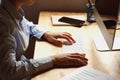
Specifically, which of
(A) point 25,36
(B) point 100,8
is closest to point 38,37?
(A) point 25,36

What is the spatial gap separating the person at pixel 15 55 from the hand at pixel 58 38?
187mm

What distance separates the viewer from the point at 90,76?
1153mm

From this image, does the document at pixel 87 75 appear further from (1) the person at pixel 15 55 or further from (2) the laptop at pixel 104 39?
(2) the laptop at pixel 104 39

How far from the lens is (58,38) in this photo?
1.54 meters

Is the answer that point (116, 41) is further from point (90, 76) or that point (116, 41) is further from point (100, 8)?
point (90, 76)

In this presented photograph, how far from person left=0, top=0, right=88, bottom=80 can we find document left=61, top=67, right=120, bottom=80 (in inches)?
2.4

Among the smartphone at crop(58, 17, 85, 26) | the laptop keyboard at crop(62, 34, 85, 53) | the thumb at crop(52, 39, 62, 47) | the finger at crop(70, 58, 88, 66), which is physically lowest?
the finger at crop(70, 58, 88, 66)

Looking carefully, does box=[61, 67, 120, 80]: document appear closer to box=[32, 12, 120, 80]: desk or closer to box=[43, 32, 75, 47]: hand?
box=[32, 12, 120, 80]: desk

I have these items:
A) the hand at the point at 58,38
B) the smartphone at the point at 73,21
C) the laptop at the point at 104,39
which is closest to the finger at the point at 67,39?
the hand at the point at 58,38

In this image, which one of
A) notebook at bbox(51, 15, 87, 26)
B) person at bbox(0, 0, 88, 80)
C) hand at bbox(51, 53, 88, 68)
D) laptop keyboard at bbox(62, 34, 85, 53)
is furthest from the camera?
notebook at bbox(51, 15, 87, 26)

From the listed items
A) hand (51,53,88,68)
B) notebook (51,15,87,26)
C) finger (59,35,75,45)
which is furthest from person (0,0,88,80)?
notebook (51,15,87,26)

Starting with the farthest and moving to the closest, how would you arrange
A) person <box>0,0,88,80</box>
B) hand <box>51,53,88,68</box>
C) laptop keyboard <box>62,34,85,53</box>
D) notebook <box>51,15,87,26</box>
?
notebook <box>51,15,87,26</box> → laptop keyboard <box>62,34,85,53</box> → hand <box>51,53,88,68</box> → person <box>0,0,88,80</box>

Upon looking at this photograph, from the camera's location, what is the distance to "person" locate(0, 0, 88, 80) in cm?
111

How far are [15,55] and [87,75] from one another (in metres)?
0.39
